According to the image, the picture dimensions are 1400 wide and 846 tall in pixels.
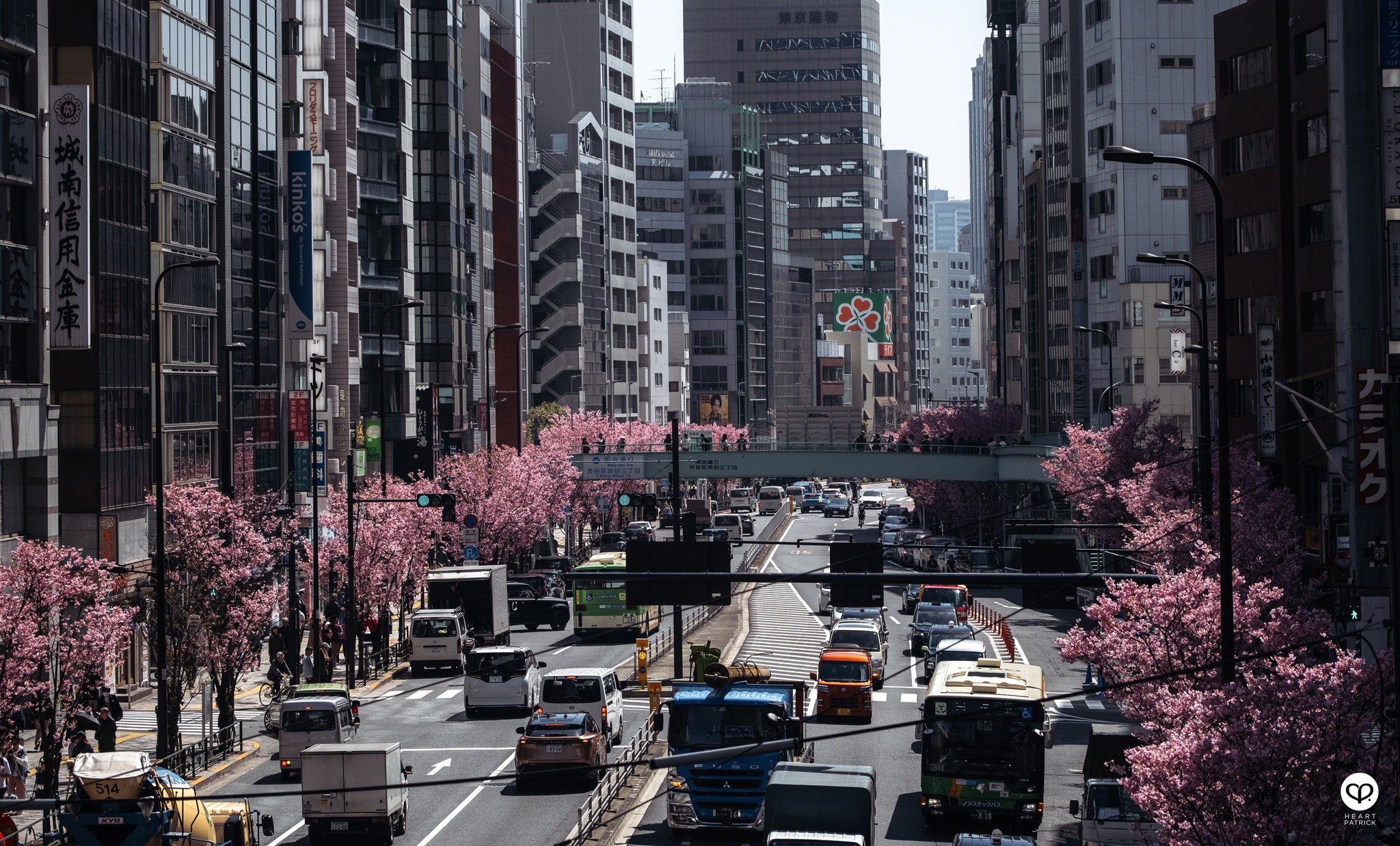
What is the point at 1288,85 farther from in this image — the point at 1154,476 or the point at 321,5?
the point at 321,5

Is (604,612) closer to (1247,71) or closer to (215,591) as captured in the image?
(215,591)

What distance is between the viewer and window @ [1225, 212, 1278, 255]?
63.8 metres

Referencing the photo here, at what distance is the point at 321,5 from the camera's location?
8600 cm

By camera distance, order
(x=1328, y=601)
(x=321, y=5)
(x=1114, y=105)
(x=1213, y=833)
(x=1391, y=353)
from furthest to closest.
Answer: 1. (x=1114, y=105)
2. (x=321, y=5)
3. (x=1328, y=601)
4. (x=1391, y=353)
5. (x=1213, y=833)

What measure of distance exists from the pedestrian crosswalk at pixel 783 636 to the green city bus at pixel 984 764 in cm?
1998

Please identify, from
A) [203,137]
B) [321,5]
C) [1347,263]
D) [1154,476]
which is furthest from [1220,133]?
[321,5]

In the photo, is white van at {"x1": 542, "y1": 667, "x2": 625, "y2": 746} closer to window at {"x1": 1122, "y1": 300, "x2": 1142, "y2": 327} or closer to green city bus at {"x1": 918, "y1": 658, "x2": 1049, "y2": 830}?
green city bus at {"x1": 918, "y1": 658, "x2": 1049, "y2": 830}

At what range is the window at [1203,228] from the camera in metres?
77.2

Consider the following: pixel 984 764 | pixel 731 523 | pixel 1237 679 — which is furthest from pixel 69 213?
pixel 731 523

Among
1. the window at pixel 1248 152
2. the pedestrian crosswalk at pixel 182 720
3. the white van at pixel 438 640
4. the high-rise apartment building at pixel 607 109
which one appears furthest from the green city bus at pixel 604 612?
the high-rise apartment building at pixel 607 109

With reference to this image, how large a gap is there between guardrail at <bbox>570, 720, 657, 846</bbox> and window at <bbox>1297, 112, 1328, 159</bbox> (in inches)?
1276

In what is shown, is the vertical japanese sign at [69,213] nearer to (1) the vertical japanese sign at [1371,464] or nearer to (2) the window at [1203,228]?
(1) the vertical japanese sign at [1371,464]

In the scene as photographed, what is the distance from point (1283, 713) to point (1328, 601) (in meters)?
27.8

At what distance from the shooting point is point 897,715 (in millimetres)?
49094
